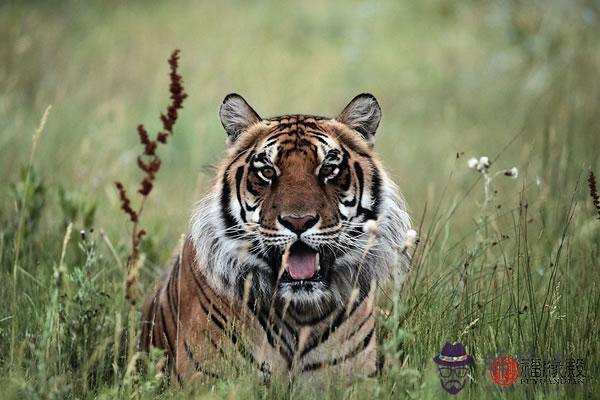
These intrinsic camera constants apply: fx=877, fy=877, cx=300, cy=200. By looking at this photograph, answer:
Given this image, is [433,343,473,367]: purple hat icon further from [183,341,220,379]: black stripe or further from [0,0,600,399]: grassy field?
[183,341,220,379]: black stripe

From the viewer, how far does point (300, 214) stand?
12.0 ft

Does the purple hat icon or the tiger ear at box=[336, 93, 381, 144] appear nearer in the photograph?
the purple hat icon

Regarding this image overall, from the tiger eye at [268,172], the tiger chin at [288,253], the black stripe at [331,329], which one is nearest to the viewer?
the tiger chin at [288,253]

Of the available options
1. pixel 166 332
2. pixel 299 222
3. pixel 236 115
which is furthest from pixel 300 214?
pixel 166 332

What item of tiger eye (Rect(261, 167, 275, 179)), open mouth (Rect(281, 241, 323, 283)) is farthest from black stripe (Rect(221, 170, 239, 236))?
open mouth (Rect(281, 241, 323, 283))

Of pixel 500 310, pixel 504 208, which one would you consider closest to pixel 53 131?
pixel 504 208

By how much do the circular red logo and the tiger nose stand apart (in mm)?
945

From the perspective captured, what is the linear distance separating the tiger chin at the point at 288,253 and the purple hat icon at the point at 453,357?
1.06ft

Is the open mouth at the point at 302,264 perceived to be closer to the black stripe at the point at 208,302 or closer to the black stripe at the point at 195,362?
the black stripe at the point at 208,302

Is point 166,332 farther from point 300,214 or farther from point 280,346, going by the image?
point 300,214

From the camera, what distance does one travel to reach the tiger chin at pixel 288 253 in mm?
3729

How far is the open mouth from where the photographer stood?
3.73 m

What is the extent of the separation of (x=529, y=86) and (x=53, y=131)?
219 inches

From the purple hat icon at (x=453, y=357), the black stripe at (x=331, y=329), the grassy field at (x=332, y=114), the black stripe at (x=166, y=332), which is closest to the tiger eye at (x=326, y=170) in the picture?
the grassy field at (x=332, y=114)
